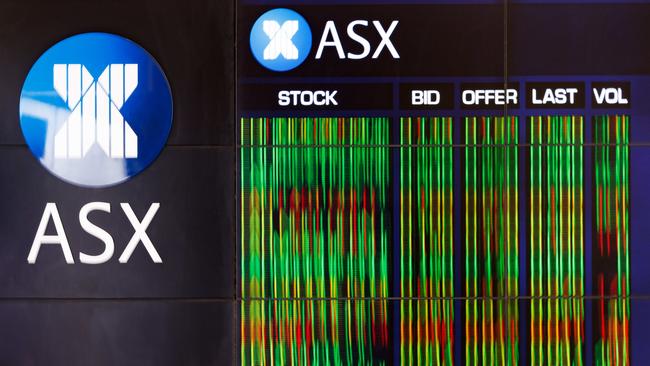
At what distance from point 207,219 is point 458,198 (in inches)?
69.9

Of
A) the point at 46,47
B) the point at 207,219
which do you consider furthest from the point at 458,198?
the point at 46,47

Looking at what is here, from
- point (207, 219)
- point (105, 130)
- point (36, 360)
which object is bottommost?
point (36, 360)

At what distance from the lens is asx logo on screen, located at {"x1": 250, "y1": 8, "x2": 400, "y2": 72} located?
12.8 feet

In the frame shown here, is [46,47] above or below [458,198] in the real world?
above

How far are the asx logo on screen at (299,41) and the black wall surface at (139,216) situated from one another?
0.23 m

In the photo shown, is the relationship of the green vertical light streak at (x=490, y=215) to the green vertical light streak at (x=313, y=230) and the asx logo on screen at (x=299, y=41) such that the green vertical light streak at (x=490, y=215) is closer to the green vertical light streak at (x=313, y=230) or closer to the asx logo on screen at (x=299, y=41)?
the green vertical light streak at (x=313, y=230)

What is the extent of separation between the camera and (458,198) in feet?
12.8

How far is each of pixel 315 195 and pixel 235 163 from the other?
1.99 feet

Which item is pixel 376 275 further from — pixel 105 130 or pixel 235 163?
pixel 105 130

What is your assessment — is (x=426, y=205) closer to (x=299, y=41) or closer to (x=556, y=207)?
(x=556, y=207)

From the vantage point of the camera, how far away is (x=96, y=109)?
12.6 ft

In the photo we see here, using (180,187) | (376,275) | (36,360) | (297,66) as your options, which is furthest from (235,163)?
(36,360)

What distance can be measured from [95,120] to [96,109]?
77mm

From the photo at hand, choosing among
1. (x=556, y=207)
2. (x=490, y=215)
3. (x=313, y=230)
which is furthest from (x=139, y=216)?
(x=556, y=207)
